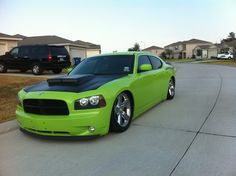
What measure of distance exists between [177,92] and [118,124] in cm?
569

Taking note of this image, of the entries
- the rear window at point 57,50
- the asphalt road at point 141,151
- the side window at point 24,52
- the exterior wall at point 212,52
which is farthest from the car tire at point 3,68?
the exterior wall at point 212,52

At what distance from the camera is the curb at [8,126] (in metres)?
6.43

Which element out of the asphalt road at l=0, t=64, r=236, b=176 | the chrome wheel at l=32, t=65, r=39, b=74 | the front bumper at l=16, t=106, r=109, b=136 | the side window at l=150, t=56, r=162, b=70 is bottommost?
the asphalt road at l=0, t=64, r=236, b=176

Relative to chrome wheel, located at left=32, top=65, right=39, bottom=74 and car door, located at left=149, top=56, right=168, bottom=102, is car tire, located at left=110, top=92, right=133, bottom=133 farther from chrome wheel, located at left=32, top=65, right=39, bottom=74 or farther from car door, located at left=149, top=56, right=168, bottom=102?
chrome wheel, located at left=32, top=65, right=39, bottom=74

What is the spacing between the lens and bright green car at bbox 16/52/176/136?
5.27 metres

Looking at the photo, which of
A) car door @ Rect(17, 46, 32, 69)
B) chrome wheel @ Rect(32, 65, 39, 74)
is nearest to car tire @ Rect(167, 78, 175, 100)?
chrome wheel @ Rect(32, 65, 39, 74)

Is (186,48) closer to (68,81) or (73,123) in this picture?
(68,81)

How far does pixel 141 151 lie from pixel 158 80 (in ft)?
11.3

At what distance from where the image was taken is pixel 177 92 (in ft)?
36.5

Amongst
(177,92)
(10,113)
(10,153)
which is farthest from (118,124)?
(177,92)

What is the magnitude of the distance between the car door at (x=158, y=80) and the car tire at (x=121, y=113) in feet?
5.58

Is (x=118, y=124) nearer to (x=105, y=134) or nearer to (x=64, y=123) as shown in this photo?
(x=105, y=134)

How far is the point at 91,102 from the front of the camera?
17.5ft

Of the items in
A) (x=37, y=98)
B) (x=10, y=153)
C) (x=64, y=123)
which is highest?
(x=37, y=98)
